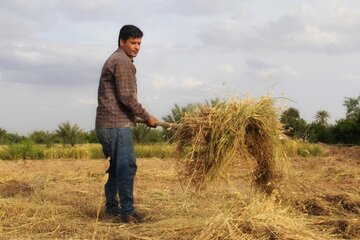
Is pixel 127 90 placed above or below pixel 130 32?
below

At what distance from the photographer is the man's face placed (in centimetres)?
527

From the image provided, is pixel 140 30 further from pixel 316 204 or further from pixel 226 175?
pixel 316 204

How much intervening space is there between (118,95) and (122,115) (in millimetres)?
218

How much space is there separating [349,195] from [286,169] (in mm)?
1860

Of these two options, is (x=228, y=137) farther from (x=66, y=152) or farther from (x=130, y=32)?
(x=66, y=152)

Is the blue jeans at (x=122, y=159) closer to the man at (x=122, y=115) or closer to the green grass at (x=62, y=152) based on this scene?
the man at (x=122, y=115)

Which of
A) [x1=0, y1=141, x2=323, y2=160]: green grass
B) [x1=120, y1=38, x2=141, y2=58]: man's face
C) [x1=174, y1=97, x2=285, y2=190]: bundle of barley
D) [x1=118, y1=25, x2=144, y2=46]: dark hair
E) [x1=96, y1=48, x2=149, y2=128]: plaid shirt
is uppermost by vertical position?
[x1=118, y1=25, x2=144, y2=46]: dark hair

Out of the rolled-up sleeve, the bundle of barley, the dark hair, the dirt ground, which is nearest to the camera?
the dirt ground

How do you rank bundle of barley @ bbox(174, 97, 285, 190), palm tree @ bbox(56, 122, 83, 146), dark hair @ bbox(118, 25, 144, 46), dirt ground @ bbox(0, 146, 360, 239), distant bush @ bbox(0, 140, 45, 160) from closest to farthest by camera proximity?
dirt ground @ bbox(0, 146, 360, 239)
bundle of barley @ bbox(174, 97, 285, 190)
dark hair @ bbox(118, 25, 144, 46)
distant bush @ bbox(0, 140, 45, 160)
palm tree @ bbox(56, 122, 83, 146)

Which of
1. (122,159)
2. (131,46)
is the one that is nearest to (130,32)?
(131,46)

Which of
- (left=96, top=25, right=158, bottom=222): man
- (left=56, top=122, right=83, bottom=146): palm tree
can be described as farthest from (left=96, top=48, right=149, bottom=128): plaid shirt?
(left=56, top=122, right=83, bottom=146): palm tree

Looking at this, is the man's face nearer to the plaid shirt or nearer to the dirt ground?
the plaid shirt

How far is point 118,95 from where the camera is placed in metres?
5.11

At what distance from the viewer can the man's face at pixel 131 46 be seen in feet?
17.3
